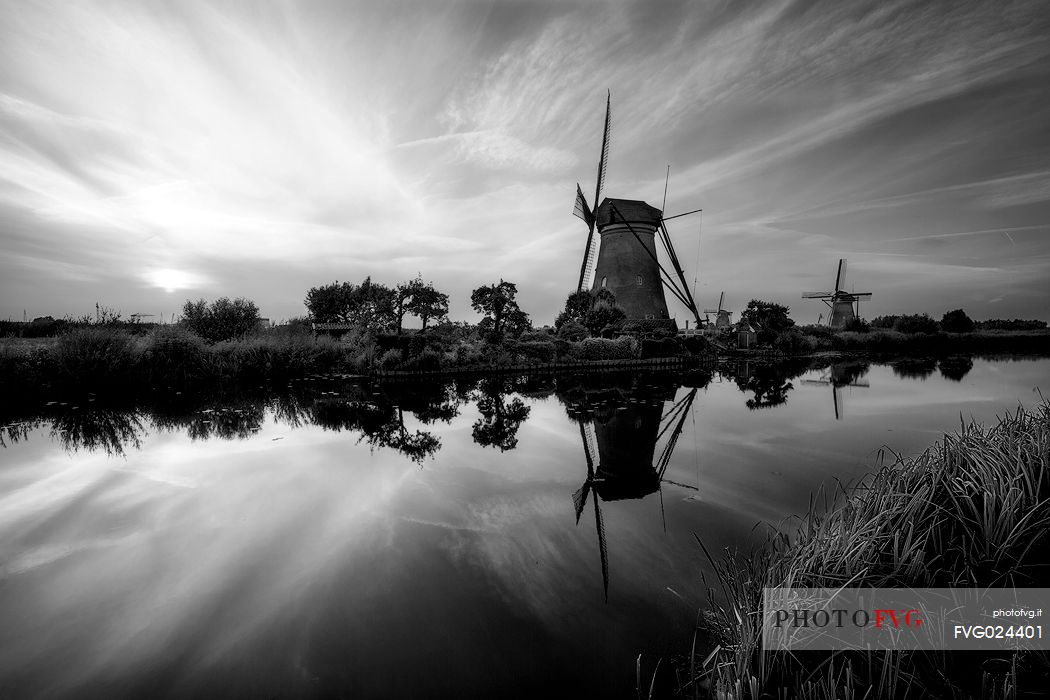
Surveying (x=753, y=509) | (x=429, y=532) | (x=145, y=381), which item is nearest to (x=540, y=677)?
(x=429, y=532)

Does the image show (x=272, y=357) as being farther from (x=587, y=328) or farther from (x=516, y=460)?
(x=587, y=328)

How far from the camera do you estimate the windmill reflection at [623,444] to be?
5633 mm

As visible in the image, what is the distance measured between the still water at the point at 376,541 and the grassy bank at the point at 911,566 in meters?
0.58

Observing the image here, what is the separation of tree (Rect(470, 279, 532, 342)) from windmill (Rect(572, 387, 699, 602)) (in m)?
12.2

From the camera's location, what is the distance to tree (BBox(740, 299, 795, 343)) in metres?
37.9

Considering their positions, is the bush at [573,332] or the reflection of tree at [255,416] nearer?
the reflection of tree at [255,416]

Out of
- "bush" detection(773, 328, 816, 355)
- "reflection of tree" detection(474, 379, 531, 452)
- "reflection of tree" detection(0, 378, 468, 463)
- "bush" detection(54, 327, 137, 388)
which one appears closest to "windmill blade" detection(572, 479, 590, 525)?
"reflection of tree" detection(474, 379, 531, 452)

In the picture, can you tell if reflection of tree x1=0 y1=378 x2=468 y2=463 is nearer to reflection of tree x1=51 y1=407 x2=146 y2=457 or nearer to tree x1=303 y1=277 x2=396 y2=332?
reflection of tree x1=51 y1=407 x2=146 y2=457

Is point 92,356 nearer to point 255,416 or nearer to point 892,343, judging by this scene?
point 255,416

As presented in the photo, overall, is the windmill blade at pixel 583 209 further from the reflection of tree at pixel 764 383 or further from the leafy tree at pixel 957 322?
the leafy tree at pixel 957 322

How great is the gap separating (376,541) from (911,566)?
4.28 m

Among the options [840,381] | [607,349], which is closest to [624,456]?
[840,381]

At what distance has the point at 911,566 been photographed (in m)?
2.64

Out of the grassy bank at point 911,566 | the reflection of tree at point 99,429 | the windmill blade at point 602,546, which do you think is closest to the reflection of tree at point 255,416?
the reflection of tree at point 99,429
